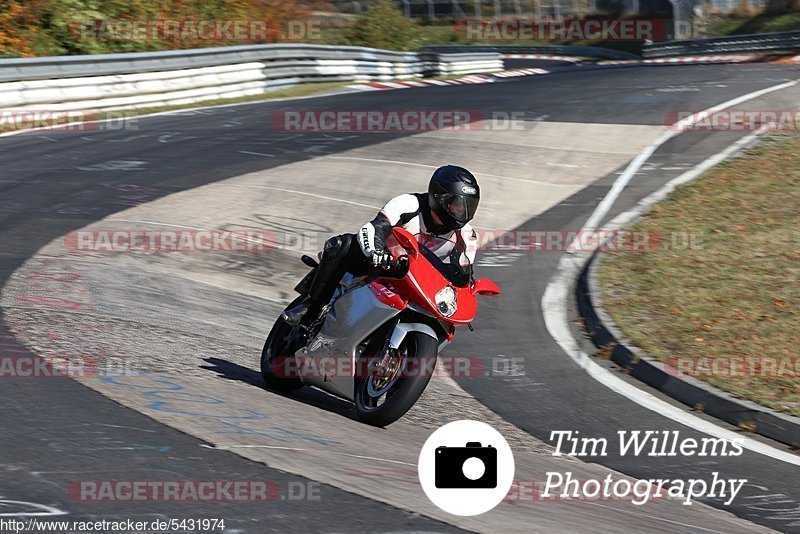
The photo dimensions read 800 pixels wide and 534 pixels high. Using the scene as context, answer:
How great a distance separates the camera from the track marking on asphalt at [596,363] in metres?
7.88

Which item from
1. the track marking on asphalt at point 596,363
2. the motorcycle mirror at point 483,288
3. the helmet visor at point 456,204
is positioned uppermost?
the helmet visor at point 456,204

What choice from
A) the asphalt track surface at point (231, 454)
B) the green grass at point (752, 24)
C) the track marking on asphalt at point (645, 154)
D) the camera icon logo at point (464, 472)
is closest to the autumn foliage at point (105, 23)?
the asphalt track surface at point (231, 454)

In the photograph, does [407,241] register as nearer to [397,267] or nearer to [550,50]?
[397,267]

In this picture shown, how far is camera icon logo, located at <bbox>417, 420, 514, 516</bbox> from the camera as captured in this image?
5301 millimetres

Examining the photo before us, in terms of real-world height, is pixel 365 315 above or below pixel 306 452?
above

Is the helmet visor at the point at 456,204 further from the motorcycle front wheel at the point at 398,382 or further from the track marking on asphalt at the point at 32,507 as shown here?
the track marking on asphalt at the point at 32,507

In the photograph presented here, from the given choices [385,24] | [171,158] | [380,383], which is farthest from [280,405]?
[385,24]

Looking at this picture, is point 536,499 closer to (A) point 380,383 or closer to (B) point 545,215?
(A) point 380,383

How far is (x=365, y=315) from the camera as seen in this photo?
7094mm

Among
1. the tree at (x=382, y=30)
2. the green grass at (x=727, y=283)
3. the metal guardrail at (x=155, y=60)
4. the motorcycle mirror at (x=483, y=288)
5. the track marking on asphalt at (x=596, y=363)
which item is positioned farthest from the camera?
the tree at (x=382, y=30)

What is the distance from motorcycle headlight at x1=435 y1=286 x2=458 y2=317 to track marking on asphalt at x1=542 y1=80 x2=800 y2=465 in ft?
8.03

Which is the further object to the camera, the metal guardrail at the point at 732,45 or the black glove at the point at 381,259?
the metal guardrail at the point at 732,45

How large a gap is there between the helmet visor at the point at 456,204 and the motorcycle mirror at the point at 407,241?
0.38m

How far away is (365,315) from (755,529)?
2.85 metres
